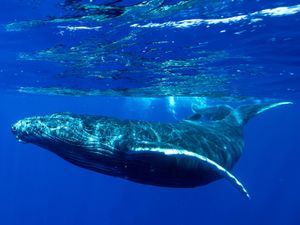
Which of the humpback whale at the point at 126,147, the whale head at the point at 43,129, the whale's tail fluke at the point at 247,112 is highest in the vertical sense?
the whale head at the point at 43,129

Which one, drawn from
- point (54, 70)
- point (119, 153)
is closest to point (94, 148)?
point (119, 153)

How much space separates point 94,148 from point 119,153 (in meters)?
0.57

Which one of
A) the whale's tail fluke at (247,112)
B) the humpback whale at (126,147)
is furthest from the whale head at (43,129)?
the whale's tail fluke at (247,112)

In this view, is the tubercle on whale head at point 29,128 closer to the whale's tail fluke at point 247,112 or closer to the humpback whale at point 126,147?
the humpback whale at point 126,147

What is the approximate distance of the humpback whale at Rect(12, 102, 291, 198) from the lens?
789 centimetres

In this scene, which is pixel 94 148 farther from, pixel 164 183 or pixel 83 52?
pixel 83 52

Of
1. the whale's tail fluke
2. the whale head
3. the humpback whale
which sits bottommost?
the whale's tail fluke

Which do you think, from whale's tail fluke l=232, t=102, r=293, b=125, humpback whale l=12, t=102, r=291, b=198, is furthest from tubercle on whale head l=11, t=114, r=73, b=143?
whale's tail fluke l=232, t=102, r=293, b=125

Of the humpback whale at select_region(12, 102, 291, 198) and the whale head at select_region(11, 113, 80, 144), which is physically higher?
the whale head at select_region(11, 113, 80, 144)

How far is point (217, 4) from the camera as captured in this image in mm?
11320

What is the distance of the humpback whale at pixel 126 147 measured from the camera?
789cm

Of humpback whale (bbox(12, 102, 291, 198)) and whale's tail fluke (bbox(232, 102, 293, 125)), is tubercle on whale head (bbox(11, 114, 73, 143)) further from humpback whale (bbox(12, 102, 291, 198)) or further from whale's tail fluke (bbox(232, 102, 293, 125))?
whale's tail fluke (bbox(232, 102, 293, 125))

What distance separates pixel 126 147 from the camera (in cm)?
793

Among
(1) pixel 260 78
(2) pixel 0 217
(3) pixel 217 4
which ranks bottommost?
(2) pixel 0 217
